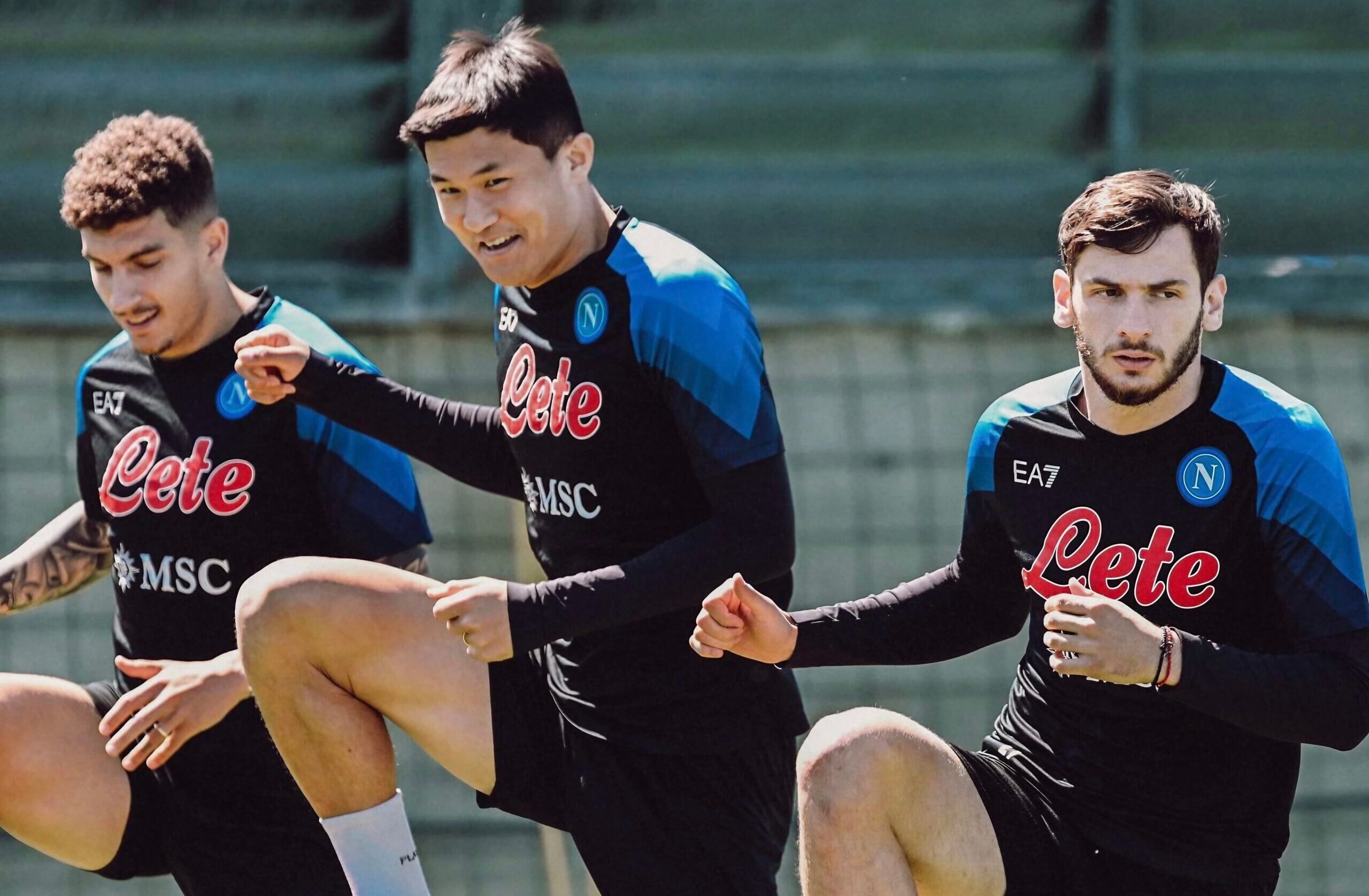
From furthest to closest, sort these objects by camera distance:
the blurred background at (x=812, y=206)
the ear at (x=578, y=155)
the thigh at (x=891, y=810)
Answer: the blurred background at (x=812, y=206) < the ear at (x=578, y=155) < the thigh at (x=891, y=810)

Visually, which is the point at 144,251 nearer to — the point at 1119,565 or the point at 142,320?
the point at 142,320

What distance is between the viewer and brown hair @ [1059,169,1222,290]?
9.33 feet

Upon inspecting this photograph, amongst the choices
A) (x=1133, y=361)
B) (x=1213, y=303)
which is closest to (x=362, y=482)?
(x=1133, y=361)

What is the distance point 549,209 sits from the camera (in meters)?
3.18

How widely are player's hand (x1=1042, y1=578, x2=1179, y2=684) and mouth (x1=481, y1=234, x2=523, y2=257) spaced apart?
1.14m

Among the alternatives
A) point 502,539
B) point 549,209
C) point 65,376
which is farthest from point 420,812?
point 549,209

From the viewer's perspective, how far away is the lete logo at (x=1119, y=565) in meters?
2.83

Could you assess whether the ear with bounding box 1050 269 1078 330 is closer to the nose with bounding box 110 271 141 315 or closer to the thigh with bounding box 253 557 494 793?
the thigh with bounding box 253 557 494 793

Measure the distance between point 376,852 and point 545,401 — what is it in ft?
2.68

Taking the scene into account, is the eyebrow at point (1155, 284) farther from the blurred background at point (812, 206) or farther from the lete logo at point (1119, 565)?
the blurred background at point (812, 206)

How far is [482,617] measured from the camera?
2.85 m

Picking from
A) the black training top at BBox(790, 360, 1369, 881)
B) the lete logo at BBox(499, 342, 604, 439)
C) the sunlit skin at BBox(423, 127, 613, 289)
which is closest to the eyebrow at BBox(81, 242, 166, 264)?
the sunlit skin at BBox(423, 127, 613, 289)

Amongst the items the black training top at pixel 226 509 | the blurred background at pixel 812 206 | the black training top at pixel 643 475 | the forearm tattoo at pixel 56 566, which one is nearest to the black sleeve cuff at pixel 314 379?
the black training top at pixel 643 475

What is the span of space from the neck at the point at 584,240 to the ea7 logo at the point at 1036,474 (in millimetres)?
829
